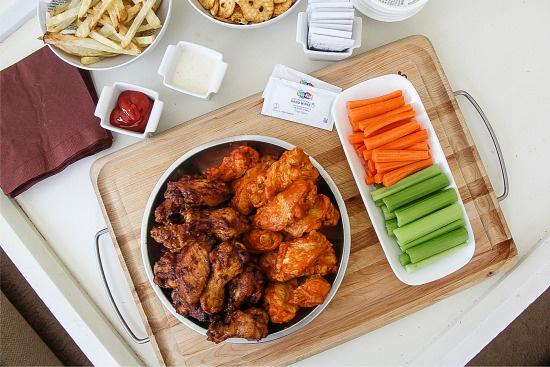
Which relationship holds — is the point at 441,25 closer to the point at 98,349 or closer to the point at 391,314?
the point at 391,314

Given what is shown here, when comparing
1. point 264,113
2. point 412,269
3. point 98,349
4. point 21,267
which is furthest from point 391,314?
point 21,267

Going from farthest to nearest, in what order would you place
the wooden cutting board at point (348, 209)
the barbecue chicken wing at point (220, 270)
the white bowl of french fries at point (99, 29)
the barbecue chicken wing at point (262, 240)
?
the wooden cutting board at point (348, 209) → the white bowl of french fries at point (99, 29) → the barbecue chicken wing at point (262, 240) → the barbecue chicken wing at point (220, 270)

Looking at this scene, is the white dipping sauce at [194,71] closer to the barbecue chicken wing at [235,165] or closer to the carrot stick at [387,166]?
the barbecue chicken wing at [235,165]

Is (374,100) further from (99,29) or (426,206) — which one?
(99,29)

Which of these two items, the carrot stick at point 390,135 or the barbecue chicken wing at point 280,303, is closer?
the barbecue chicken wing at point 280,303

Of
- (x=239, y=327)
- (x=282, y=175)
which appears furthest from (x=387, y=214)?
(x=239, y=327)

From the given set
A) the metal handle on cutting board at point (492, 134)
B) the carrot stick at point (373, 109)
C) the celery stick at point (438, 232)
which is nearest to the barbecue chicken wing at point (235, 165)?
the carrot stick at point (373, 109)
